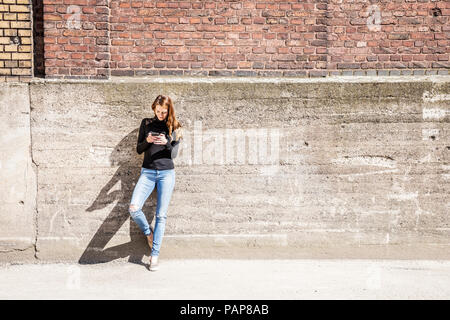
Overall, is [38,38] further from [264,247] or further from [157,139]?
[264,247]

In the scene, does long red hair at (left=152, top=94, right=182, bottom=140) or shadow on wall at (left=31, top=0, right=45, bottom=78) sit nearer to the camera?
long red hair at (left=152, top=94, right=182, bottom=140)

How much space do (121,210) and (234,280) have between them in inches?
59.9

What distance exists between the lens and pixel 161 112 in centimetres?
454

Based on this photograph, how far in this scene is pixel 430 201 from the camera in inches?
197

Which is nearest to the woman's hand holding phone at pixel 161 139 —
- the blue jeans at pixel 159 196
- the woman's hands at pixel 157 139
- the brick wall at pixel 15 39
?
the woman's hands at pixel 157 139

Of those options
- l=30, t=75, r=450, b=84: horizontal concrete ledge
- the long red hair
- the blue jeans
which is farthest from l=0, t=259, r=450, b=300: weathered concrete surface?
l=30, t=75, r=450, b=84: horizontal concrete ledge

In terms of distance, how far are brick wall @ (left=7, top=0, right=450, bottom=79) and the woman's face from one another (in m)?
0.73

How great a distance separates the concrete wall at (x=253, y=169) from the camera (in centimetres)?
486

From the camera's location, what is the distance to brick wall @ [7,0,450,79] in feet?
16.4

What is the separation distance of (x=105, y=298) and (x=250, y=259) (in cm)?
173

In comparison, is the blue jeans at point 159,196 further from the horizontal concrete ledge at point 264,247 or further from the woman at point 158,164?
the horizontal concrete ledge at point 264,247

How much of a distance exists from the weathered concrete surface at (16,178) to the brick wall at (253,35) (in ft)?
1.84

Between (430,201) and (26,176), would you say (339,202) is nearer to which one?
(430,201)

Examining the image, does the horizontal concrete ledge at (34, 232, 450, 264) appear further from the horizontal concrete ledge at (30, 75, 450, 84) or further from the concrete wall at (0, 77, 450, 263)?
the horizontal concrete ledge at (30, 75, 450, 84)
